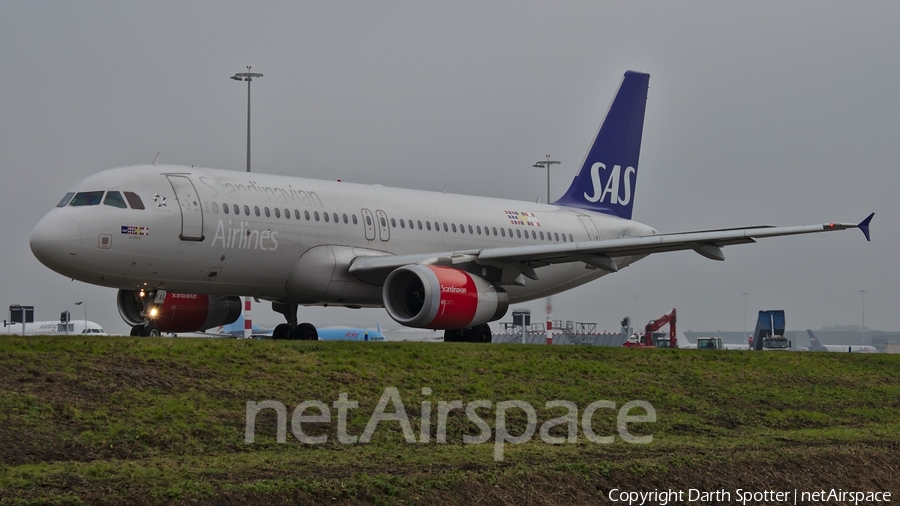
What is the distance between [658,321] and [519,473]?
6053cm

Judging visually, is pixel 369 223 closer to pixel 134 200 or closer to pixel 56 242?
pixel 134 200

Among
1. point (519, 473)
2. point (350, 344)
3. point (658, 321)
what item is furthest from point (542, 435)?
point (658, 321)

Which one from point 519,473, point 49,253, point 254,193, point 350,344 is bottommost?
point 519,473

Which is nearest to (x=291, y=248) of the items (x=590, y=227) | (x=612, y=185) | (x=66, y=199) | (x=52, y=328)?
(x=66, y=199)

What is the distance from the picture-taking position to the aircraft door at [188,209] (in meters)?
23.6

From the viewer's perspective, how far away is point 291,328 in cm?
2903

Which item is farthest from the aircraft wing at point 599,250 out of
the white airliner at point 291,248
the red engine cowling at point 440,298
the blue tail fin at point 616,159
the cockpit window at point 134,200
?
the blue tail fin at point 616,159

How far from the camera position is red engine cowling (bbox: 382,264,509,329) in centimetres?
2414

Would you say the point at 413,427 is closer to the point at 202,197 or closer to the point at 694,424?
the point at 694,424

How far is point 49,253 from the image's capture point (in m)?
22.0

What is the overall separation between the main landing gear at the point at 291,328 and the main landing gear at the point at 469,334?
3766 millimetres

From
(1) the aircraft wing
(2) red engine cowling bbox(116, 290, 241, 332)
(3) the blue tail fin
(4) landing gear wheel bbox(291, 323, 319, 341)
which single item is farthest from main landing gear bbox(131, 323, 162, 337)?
(3) the blue tail fin

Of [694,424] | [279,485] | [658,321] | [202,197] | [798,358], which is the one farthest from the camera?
[658,321]

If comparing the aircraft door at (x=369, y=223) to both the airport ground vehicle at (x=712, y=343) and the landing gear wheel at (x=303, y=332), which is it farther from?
the airport ground vehicle at (x=712, y=343)
